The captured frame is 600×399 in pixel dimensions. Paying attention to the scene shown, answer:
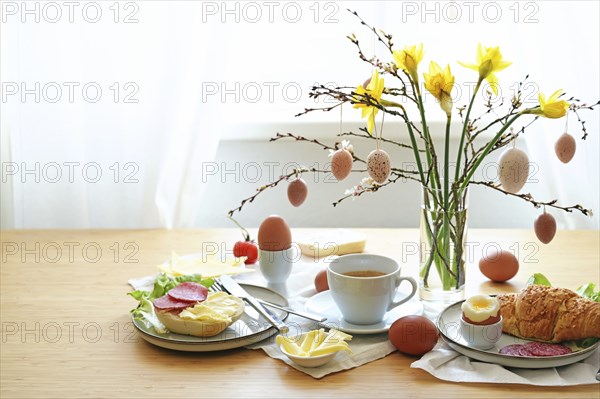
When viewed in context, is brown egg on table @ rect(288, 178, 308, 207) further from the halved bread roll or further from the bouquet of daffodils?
the halved bread roll

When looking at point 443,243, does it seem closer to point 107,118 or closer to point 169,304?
point 169,304

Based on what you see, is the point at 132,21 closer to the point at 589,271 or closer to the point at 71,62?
the point at 71,62

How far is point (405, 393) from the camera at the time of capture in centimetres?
104

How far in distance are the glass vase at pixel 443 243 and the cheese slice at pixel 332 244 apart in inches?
13.6

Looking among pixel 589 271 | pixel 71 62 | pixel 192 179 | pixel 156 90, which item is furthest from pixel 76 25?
pixel 589 271

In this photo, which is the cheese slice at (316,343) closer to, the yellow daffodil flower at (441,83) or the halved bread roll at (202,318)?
the halved bread roll at (202,318)

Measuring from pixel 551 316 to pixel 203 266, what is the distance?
25.6 inches

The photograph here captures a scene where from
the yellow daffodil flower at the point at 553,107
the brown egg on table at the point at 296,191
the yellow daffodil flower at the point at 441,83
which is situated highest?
the yellow daffodil flower at the point at 441,83

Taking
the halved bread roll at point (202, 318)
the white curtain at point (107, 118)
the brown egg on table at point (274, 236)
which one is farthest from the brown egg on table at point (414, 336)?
the white curtain at point (107, 118)

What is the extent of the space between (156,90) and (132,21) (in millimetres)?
200

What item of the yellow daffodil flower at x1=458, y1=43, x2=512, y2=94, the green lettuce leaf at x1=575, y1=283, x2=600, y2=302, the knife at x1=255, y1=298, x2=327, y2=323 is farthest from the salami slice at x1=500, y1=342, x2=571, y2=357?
the yellow daffodil flower at x1=458, y1=43, x2=512, y2=94

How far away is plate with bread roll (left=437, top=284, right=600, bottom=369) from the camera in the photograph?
1101 mm

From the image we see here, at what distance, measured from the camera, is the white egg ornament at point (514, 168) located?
1.20 meters

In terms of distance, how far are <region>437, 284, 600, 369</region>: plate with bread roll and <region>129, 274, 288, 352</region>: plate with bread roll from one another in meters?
0.29
